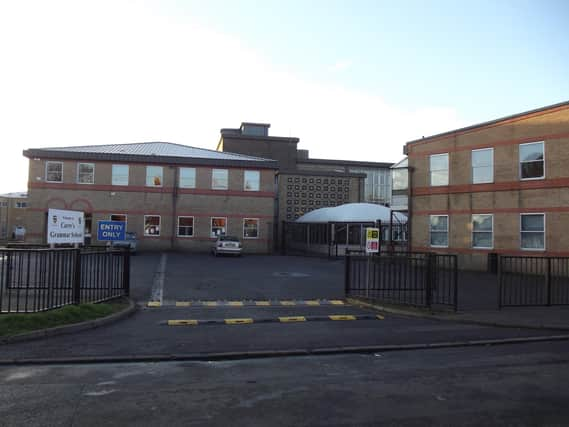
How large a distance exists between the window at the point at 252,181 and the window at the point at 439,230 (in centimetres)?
1644

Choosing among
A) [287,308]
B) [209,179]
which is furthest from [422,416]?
[209,179]

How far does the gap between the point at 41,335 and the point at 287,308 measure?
576cm

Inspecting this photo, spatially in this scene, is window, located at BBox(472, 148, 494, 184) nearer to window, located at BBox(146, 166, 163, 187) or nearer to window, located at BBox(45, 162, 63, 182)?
window, located at BBox(146, 166, 163, 187)

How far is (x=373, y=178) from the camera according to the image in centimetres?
6322

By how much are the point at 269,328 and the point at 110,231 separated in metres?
6.28

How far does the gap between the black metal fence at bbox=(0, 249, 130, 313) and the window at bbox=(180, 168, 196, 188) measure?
2574 cm

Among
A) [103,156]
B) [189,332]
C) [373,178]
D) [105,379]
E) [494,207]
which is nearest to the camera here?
[105,379]

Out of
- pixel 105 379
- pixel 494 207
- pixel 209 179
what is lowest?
pixel 105 379

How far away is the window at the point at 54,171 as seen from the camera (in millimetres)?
36812

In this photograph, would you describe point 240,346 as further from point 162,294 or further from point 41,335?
point 162,294

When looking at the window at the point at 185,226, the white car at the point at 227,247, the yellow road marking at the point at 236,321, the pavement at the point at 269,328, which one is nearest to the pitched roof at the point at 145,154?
the window at the point at 185,226

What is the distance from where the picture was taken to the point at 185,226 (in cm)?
3834

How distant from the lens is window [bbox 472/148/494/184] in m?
24.3

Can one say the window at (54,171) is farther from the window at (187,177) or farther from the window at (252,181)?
the window at (252,181)
